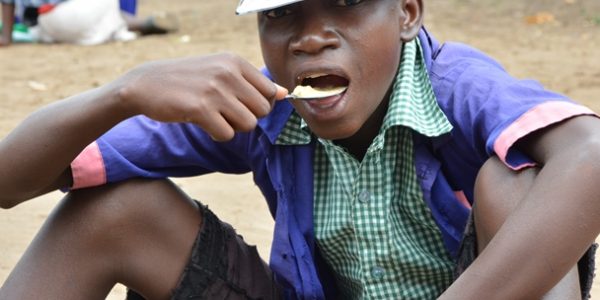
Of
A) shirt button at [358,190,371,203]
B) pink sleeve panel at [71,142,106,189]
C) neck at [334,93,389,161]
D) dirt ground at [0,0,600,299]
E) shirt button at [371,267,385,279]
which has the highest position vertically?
neck at [334,93,389,161]

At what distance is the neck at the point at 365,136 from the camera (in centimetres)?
239

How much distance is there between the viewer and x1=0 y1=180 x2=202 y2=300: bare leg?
2242 millimetres

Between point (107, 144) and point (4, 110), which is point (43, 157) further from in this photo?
point (4, 110)

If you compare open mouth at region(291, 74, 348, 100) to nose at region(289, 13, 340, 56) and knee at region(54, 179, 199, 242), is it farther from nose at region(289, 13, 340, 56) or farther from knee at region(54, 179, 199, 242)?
knee at region(54, 179, 199, 242)

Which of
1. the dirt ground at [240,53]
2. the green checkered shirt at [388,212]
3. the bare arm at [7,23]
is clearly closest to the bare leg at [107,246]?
the green checkered shirt at [388,212]

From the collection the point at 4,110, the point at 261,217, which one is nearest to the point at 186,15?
the point at 4,110

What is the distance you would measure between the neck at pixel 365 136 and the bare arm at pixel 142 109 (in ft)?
1.16

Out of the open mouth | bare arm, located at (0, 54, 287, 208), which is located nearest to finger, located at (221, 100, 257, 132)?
bare arm, located at (0, 54, 287, 208)

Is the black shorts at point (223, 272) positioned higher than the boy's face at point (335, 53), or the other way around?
the boy's face at point (335, 53)

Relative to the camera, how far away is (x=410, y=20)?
2.40m

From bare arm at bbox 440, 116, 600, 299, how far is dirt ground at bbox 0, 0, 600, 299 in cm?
171

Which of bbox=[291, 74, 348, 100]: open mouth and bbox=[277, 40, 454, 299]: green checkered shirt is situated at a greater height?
bbox=[291, 74, 348, 100]: open mouth

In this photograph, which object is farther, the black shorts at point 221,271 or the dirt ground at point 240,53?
the dirt ground at point 240,53

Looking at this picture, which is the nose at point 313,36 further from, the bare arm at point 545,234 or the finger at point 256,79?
the bare arm at point 545,234
